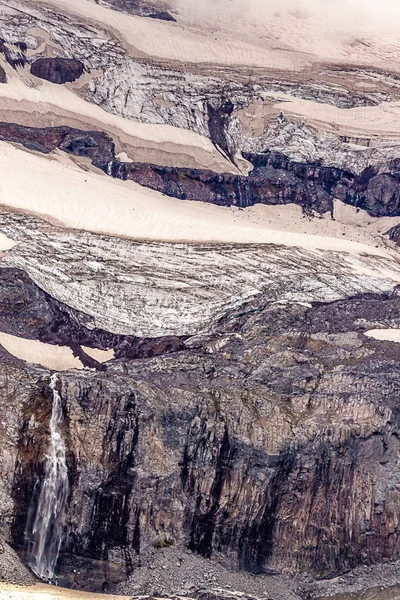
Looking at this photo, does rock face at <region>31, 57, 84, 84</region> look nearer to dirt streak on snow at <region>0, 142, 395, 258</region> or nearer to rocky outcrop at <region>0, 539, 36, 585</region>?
dirt streak on snow at <region>0, 142, 395, 258</region>

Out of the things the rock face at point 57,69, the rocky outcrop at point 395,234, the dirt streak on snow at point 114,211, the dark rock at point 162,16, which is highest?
the dark rock at point 162,16

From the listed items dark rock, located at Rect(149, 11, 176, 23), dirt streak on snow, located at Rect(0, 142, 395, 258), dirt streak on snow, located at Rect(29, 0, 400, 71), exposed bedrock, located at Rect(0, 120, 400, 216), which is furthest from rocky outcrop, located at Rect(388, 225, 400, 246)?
dark rock, located at Rect(149, 11, 176, 23)

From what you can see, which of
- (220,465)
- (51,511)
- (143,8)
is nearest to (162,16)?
(143,8)

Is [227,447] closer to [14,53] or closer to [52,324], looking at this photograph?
[52,324]

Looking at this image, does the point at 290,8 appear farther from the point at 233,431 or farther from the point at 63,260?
the point at 233,431

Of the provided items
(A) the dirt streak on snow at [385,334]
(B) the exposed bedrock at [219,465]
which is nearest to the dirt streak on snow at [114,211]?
(A) the dirt streak on snow at [385,334]

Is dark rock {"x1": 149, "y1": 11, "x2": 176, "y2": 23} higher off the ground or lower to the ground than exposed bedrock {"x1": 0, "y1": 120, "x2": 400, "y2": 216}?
higher

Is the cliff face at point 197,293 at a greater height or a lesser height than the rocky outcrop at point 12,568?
greater

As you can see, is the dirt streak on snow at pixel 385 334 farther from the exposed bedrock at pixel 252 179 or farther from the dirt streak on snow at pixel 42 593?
the dirt streak on snow at pixel 42 593
